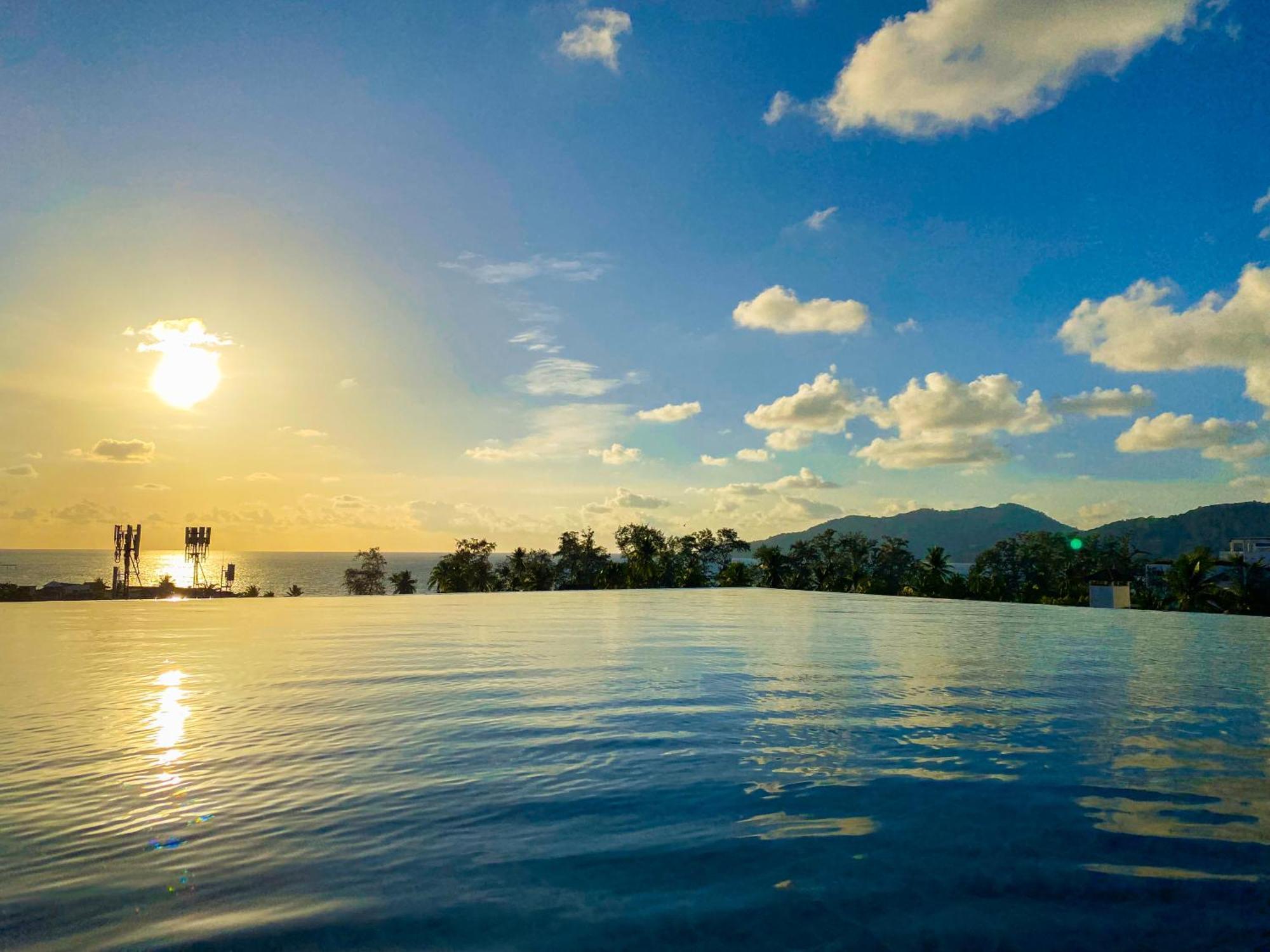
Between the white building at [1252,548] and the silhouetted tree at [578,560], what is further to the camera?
the white building at [1252,548]

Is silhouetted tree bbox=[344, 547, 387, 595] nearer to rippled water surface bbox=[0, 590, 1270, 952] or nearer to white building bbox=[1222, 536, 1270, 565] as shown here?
rippled water surface bbox=[0, 590, 1270, 952]

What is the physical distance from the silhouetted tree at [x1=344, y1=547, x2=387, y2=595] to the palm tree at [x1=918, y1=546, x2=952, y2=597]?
178 feet

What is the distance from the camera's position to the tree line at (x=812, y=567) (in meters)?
57.2

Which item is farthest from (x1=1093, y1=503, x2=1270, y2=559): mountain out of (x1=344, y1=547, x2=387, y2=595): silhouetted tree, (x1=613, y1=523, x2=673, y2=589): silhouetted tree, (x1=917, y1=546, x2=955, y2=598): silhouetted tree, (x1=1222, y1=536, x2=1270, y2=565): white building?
(x1=344, y1=547, x2=387, y2=595): silhouetted tree

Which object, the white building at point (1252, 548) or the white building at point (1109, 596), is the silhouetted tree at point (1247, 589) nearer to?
the white building at point (1109, 596)

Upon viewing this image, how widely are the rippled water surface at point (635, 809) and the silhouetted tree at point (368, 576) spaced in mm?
75229

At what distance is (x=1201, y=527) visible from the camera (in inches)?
6319

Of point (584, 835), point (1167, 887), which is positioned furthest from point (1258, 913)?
point (584, 835)

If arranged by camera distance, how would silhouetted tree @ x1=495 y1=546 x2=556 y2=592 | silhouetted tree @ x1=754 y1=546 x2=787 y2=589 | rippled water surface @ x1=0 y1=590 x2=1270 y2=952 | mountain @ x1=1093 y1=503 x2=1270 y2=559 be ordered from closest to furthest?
rippled water surface @ x1=0 y1=590 x2=1270 y2=952 < silhouetted tree @ x1=754 y1=546 x2=787 y2=589 < silhouetted tree @ x1=495 y1=546 x2=556 y2=592 < mountain @ x1=1093 y1=503 x2=1270 y2=559

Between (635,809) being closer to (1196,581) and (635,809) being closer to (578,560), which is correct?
(1196,581)

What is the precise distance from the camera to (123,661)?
1160 cm

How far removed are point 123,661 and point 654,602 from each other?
21157 millimetres

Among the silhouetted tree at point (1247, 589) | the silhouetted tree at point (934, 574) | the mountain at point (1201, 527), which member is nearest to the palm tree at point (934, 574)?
the silhouetted tree at point (934, 574)

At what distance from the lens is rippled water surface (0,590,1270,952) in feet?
10.3
